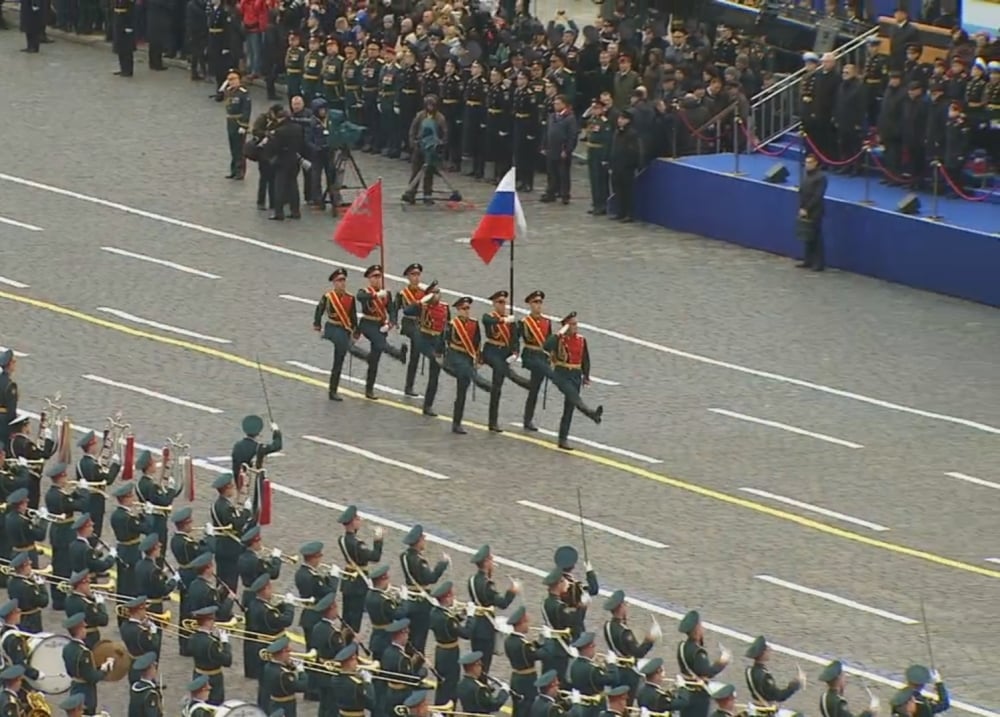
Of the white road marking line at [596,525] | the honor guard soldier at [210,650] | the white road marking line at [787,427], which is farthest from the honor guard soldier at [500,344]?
the honor guard soldier at [210,650]

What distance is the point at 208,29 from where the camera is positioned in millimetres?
52969

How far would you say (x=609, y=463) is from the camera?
34188 mm

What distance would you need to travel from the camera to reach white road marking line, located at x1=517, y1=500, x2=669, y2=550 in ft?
103

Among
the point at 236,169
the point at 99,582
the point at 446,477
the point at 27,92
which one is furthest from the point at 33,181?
the point at 99,582

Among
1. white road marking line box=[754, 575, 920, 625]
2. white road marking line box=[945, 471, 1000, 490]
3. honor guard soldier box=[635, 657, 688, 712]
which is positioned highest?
honor guard soldier box=[635, 657, 688, 712]

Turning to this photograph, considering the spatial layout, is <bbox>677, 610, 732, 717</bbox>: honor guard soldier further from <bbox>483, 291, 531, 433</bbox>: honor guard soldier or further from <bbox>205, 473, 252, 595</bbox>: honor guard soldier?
<bbox>483, 291, 531, 433</bbox>: honor guard soldier

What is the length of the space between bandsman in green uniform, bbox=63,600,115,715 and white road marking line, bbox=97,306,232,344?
13.0 m

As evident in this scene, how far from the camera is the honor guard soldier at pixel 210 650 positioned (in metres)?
25.9

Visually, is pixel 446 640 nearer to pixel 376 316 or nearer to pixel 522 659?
pixel 522 659

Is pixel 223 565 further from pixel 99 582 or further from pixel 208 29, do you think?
pixel 208 29

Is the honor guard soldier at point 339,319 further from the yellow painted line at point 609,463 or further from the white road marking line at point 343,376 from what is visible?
the white road marking line at point 343,376

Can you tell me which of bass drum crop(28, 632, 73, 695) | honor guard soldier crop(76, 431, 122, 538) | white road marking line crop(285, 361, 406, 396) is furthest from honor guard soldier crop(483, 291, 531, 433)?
bass drum crop(28, 632, 73, 695)

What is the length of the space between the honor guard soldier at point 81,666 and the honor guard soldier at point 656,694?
4377 mm

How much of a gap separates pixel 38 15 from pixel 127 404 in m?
21.5
